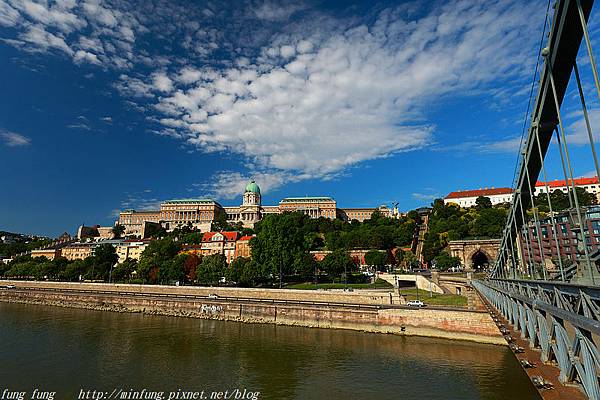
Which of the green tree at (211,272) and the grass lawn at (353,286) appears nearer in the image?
the grass lawn at (353,286)

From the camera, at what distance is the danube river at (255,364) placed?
56.1 feet

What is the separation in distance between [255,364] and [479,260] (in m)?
55.3

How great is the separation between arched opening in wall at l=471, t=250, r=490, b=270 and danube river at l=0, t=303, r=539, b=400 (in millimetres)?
41840

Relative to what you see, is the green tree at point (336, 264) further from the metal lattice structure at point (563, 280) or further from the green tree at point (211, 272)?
the metal lattice structure at point (563, 280)

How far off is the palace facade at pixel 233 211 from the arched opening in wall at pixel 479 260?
3044 inches

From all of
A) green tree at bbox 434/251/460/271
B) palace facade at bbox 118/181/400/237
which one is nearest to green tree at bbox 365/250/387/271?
green tree at bbox 434/251/460/271

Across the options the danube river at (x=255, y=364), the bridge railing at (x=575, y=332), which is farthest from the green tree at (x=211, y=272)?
the bridge railing at (x=575, y=332)

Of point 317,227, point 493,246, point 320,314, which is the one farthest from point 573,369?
point 317,227

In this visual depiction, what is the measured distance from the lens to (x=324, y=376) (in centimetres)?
1912

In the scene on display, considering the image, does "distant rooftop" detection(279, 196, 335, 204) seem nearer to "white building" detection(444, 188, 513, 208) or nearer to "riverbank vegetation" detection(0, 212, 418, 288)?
"white building" detection(444, 188, 513, 208)

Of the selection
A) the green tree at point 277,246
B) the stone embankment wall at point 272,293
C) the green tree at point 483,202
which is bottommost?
the stone embankment wall at point 272,293

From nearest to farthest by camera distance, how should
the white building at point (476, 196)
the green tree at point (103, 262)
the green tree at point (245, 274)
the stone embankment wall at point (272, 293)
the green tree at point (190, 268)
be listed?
the stone embankment wall at point (272, 293)
the green tree at point (245, 274)
the green tree at point (190, 268)
the green tree at point (103, 262)
the white building at point (476, 196)

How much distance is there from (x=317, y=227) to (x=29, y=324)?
265 feet

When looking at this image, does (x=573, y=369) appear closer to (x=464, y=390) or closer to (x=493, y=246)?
(x=464, y=390)
